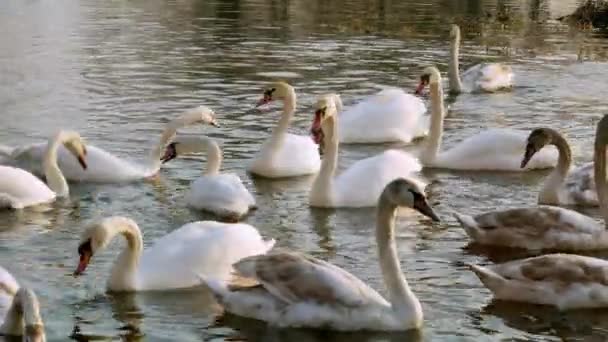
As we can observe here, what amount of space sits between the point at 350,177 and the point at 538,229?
7.98 ft

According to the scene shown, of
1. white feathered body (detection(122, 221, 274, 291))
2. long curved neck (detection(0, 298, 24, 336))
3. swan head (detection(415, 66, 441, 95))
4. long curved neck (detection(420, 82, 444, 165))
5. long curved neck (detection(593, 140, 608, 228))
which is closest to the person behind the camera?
long curved neck (detection(0, 298, 24, 336))

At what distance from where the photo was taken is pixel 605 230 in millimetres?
11656

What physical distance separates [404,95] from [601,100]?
494cm

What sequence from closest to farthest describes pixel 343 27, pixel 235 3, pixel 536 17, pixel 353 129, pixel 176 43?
1. pixel 353 129
2. pixel 176 43
3. pixel 343 27
4. pixel 536 17
5. pixel 235 3

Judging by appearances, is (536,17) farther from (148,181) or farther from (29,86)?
(148,181)

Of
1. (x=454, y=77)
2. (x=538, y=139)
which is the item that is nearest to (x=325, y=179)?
(x=538, y=139)

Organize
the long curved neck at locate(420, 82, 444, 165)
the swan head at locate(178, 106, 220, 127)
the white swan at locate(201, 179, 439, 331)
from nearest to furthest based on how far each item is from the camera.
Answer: the white swan at locate(201, 179, 439, 331), the swan head at locate(178, 106, 220, 127), the long curved neck at locate(420, 82, 444, 165)

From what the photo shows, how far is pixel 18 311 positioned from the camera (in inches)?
332

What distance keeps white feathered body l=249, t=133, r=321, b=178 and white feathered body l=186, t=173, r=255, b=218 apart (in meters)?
1.72

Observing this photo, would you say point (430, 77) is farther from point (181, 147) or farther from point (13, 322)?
point (13, 322)

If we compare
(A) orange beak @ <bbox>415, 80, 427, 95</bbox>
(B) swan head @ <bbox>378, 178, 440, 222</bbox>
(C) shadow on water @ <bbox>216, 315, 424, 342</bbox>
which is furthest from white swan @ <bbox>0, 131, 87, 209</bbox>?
(A) orange beak @ <bbox>415, 80, 427, 95</bbox>

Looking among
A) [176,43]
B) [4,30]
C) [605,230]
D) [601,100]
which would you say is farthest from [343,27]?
[605,230]

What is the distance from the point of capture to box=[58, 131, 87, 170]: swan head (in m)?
13.8

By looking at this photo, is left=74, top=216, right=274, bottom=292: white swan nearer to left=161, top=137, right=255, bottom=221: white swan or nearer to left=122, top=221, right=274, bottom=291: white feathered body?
left=122, top=221, right=274, bottom=291: white feathered body
